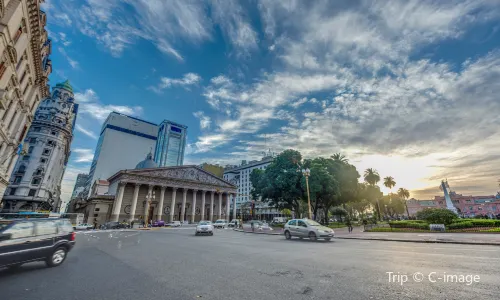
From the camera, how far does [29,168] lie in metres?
53.5

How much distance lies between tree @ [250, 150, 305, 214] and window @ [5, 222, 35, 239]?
34.9m

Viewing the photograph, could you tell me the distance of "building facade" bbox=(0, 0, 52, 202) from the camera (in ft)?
52.2

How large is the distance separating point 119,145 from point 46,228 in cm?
14747

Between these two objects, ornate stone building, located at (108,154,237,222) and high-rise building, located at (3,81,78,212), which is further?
ornate stone building, located at (108,154,237,222)

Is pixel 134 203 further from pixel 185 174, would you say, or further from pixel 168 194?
pixel 185 174

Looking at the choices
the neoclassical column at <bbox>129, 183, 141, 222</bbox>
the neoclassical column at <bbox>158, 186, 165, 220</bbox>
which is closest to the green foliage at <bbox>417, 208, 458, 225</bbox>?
the neoclassical column at <bbox>158, 186, 165, 220</bbox>

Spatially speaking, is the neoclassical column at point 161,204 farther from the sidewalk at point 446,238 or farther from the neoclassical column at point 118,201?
the sidewalk at point 446,238

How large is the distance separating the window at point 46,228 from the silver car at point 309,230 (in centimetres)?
1464

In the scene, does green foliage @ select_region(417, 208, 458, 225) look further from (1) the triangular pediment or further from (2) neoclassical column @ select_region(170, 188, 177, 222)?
(1) the triangular pediment

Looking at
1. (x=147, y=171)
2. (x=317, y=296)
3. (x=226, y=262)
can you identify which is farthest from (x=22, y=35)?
(x=147, y=171)

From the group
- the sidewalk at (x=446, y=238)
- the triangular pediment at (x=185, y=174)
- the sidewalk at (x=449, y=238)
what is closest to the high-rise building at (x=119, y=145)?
the triangular pediment at (x=185, y=174)

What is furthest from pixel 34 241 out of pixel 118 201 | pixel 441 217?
pixel 118 201

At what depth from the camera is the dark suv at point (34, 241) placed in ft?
22.1

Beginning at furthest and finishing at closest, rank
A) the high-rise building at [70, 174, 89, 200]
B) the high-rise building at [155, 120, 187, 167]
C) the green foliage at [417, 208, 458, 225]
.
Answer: the high-rise building at [70, 174, 89, 200], the high-rise building at [155, 120, 187, 167], the green foliage at [417, 208, 458, 225]
